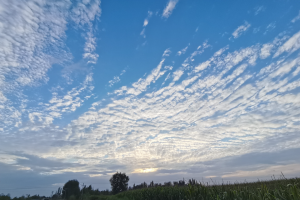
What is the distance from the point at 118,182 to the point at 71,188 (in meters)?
20.2

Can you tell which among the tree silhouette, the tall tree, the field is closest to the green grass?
the field

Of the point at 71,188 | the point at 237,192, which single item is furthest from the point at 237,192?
the point at 71,188

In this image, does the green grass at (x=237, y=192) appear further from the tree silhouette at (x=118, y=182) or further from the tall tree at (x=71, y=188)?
the tall tree at (x=71, y=188)

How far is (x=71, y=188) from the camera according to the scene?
80125mm

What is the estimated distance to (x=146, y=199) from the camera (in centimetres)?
1797

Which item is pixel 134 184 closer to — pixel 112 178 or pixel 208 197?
pixel 112 178

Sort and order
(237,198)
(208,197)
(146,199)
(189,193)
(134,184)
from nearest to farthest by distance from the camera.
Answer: (237,198)
(208,197)
(189,193)
(146,199)
(134,184)

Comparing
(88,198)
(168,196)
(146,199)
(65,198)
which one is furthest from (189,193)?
(65,198)

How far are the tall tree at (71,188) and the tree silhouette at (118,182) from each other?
1426cm

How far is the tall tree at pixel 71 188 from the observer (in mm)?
78137

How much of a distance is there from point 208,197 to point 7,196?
59541 mm

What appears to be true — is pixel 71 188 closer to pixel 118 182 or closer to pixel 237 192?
pixel 118 182

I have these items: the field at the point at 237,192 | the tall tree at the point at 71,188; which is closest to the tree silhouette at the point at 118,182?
the tall tree at the point at 71,188

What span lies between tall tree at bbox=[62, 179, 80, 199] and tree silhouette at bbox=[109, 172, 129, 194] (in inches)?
562
